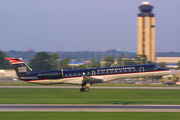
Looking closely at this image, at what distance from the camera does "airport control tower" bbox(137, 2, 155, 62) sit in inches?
4678

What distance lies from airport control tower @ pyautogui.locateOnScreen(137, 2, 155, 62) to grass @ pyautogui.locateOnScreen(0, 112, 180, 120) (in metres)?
105

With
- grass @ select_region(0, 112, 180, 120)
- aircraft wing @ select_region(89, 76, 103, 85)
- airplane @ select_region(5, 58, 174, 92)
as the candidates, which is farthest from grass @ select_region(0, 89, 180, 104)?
grass @ select_region(0, 112, 180, 120)

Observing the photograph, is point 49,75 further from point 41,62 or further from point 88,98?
point 41,62

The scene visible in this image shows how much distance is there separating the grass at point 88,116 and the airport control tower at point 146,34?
4125 inches

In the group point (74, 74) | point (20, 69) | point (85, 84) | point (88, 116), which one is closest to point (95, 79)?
point (85, 84)

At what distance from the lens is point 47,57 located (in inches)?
4281

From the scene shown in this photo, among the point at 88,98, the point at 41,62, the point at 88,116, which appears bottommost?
the point at 88,98

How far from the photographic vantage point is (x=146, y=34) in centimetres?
11825

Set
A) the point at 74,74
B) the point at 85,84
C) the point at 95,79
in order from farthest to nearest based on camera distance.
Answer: the point at 74,74, the point at 85,84, the point at 95,79

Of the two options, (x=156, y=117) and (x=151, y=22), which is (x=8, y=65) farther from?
(x=156, y=117)

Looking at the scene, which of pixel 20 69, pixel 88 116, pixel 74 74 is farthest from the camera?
pixel 74 74

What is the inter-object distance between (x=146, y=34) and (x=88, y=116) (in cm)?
10673

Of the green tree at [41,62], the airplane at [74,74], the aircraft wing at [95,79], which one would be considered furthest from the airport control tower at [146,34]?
the aircraft wing at [95,79]

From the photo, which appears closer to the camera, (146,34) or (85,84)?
(85,84)
